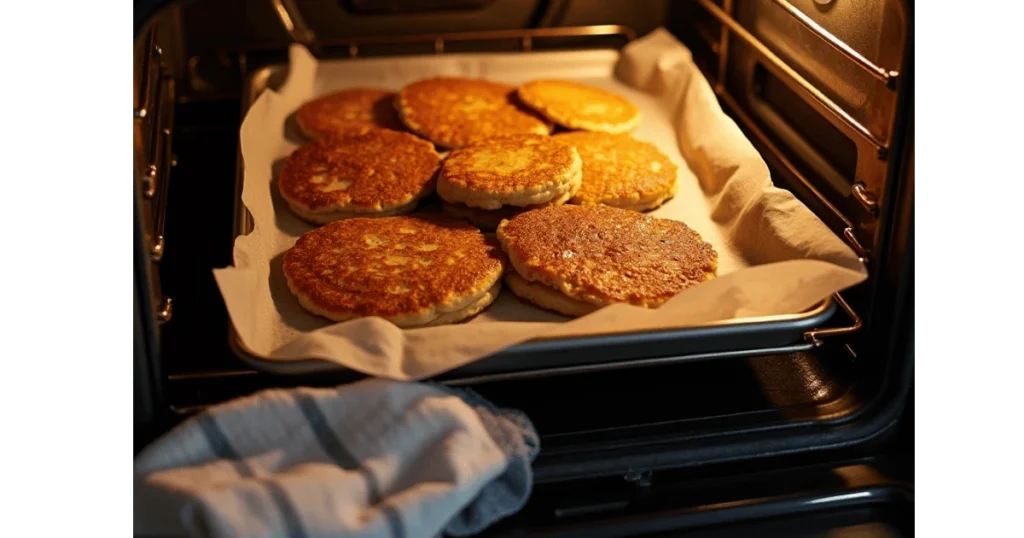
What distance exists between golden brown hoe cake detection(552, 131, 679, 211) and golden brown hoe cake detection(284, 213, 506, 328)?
22cm

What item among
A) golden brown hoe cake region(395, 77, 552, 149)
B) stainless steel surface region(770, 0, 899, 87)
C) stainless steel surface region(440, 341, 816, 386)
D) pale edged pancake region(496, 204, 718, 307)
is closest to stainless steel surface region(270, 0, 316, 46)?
golden brown hoe cake region(395, 77, 552, 149)

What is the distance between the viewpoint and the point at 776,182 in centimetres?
164

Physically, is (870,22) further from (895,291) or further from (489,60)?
(489,60)

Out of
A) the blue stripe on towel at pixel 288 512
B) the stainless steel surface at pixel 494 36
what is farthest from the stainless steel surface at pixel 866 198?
the stainless steel surface at pixel 494 36

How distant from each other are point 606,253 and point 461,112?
22.3 inches

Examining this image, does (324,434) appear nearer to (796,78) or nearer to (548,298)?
(548,298)

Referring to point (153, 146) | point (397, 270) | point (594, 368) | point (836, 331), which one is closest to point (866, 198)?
point (836, 331)

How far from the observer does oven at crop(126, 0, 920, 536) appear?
1.12m

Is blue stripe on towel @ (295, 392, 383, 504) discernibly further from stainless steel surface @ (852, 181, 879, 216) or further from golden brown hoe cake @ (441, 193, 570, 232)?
stainless steel surface @ (852, 181, 879, 216)

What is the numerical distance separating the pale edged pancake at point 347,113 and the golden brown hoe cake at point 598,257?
491 millimetres

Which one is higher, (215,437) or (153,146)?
(153,146)

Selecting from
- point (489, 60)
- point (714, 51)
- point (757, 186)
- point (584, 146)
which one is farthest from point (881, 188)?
point (489, 60)

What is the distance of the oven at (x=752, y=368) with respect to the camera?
112 cm

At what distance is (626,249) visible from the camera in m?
1.42
